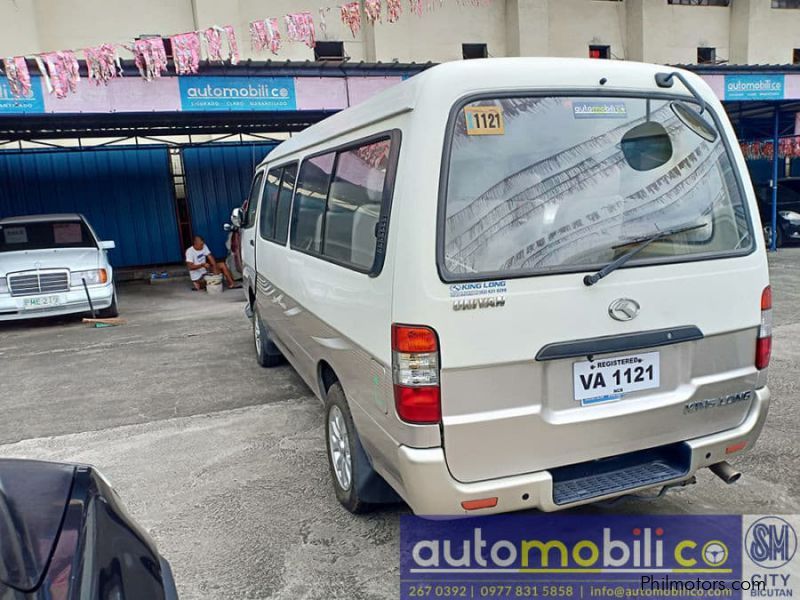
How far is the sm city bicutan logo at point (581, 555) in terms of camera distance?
2.81m

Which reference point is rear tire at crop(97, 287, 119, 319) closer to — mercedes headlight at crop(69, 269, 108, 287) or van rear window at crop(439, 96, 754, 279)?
mercedes headlight at crop(69, 269, 108, 287)

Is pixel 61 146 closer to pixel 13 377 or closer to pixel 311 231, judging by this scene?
pixel 13 377

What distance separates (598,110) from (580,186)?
34 cm

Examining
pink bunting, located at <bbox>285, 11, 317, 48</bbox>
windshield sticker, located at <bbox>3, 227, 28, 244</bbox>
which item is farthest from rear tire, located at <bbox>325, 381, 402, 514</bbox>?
windshield sticker, located at <bbox>3, 227, 28, 244</bbox>

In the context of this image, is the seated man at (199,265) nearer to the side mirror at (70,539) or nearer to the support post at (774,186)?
the side mirror at (70,539)

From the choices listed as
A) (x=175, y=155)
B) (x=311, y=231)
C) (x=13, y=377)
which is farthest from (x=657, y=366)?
(x=175, y=155)

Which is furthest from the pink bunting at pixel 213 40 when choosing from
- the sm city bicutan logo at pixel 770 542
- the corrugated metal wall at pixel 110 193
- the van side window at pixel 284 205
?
the sm city bicutan logo at pixel 770 542

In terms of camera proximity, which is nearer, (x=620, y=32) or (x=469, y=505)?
(x=469, y=505)

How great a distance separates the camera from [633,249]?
8.39ft

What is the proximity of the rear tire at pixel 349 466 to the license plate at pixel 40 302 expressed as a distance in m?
6.80

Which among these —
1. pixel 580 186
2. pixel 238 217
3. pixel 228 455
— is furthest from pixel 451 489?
pixel 238 217

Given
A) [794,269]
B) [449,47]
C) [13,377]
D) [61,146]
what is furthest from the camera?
[449,47]

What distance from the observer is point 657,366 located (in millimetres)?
2617

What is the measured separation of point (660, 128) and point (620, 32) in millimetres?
17775
